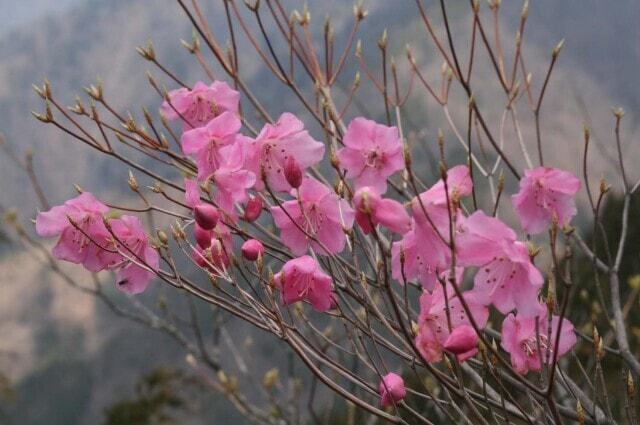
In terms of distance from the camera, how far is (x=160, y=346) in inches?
3578

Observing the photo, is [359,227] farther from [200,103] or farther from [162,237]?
[200,103]

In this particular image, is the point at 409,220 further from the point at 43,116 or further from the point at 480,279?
the point at 43,116

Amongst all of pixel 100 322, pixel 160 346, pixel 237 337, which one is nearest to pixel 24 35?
pixel 100 322

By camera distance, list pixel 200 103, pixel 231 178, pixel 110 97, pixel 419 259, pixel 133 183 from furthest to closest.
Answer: pixel 110 97 → pixel 200 103 → pixel 133 183 → pixel 231 178 → pixel 419 259

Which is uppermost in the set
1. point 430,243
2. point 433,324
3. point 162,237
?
point 162,237

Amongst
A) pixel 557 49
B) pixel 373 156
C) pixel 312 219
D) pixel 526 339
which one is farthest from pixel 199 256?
pixel 557 49

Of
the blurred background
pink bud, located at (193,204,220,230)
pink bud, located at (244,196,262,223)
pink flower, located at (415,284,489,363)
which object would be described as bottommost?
the blurred background

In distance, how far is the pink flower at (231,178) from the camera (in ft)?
4.45

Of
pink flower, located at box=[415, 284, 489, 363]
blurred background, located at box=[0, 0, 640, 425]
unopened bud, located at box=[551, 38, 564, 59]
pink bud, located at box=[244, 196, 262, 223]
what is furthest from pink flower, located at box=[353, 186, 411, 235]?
blurred background, located at box=[0, 0, 640, 425]

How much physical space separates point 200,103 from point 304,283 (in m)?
0.69

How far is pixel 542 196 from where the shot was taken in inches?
49.5

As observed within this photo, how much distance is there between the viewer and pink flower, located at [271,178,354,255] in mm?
1380

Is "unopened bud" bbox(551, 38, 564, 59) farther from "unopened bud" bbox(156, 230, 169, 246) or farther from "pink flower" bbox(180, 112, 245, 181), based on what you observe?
"unopened bud" bbox(156, 230, 169, 246)

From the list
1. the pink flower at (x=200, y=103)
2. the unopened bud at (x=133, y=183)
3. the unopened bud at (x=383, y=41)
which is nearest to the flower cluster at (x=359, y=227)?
the unopened bud at (x=133, y=183)
